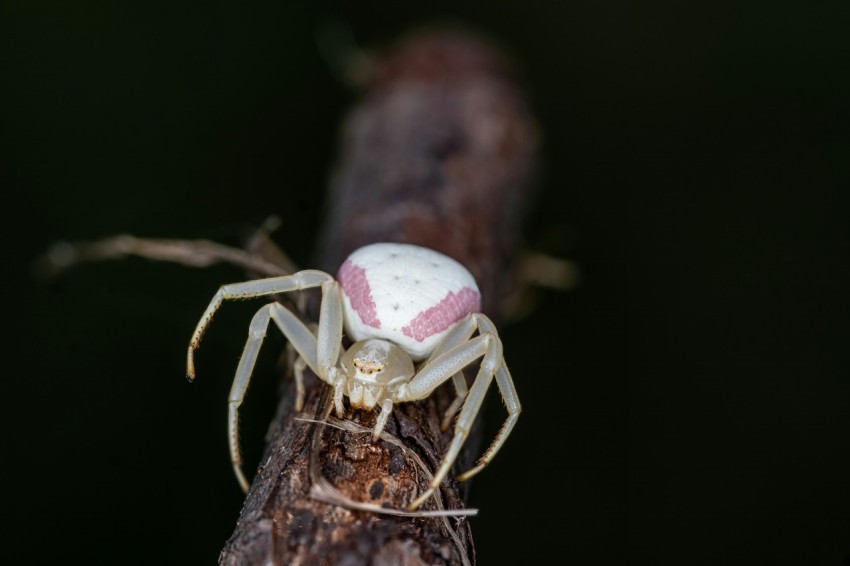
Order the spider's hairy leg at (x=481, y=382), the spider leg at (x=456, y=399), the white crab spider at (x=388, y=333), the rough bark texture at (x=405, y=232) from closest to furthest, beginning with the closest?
the rough bark texture at (x=405, y=232) < the spider's hairy leg at (x=481, y=382) < the white crab spider at (x=388, y=333) < the spider leg at (x=456, y=399)

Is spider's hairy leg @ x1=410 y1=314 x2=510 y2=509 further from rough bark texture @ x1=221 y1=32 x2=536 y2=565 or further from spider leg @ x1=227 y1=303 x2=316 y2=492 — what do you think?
spider leg @ x1=227 y1=303 x2=316 y2=492

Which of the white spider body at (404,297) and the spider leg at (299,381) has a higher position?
the white spider body at (404,297)

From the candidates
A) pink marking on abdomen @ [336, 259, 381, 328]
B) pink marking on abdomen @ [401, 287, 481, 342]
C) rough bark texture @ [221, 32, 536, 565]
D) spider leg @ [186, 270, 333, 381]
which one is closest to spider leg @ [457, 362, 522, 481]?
rough bark texture @ [221, 32, 536, 565]

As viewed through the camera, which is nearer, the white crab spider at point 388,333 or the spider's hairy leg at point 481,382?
the spider's hairy leg at point 481,382

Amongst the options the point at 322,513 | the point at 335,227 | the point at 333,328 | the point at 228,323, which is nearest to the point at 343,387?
the point at 333,328

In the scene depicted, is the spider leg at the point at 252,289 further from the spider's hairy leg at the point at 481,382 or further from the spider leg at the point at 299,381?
the spider's hairy leg at the point at 481,382

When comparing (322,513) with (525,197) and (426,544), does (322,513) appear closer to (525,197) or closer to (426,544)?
(426,544)

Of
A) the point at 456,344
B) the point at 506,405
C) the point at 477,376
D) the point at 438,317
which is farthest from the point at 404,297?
the point at 506,405

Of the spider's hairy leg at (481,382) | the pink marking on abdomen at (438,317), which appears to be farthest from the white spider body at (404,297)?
the spider's hairy leg at (481,382)

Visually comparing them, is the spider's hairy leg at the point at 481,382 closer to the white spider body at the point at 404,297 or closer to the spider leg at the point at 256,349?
the white spider body at the point at 404,297

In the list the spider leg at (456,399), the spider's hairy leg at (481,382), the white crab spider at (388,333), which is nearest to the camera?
the spider's hairy leg at (481,382)
